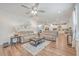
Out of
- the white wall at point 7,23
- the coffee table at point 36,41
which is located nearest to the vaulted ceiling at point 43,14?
the white wall at point 7,23

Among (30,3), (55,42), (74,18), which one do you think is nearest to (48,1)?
(30,3)

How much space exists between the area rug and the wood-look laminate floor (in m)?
0.05

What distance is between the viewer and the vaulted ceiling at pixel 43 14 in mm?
2340

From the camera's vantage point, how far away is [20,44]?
2.37 m

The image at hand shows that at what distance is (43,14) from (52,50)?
0.64 metres

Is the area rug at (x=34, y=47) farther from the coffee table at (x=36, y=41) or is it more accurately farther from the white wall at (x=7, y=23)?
the white wall at (x=7, y=23)

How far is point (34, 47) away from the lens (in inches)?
93.9

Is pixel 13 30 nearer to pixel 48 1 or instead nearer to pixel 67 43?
pixel 48 1

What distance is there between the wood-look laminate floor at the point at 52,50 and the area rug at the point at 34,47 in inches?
1.9

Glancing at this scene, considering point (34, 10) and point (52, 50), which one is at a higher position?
point (34, 10)

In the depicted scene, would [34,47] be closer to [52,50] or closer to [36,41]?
[36,41]

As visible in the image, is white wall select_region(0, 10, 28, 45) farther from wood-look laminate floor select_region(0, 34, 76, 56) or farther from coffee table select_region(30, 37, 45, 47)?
coffee table select_region(30, 37, 45, 47)

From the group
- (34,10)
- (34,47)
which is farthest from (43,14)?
(34,47)

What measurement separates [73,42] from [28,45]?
772 mm
